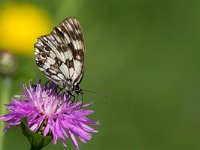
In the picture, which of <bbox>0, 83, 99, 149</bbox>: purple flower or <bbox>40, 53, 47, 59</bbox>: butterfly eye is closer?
<bbox>0, 83, 99, 149</bbox>: purple flower

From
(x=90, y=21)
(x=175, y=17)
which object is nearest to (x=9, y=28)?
(x=90, y=21)

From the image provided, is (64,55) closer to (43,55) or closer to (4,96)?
(43,55)

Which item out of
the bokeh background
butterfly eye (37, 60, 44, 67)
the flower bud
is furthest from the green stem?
the bokeh background

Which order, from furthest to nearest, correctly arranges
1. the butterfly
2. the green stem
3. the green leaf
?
1. the butterfly
2. the green stem
3. the green leaf

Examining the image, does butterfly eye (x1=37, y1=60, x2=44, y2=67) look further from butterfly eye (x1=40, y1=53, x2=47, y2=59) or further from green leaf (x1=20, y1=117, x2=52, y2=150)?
green leaf (x1=20, y1=117, x2=52, y2=150)

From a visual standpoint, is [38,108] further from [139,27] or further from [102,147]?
[139,27]

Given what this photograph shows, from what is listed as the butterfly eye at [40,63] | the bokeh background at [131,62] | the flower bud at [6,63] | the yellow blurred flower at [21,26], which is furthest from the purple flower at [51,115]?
the yellow blurred flower at [21,26]

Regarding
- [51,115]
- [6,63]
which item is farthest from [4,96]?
[6,63]

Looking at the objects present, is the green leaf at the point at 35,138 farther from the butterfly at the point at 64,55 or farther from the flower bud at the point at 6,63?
the flower bud at the point at 6,63
